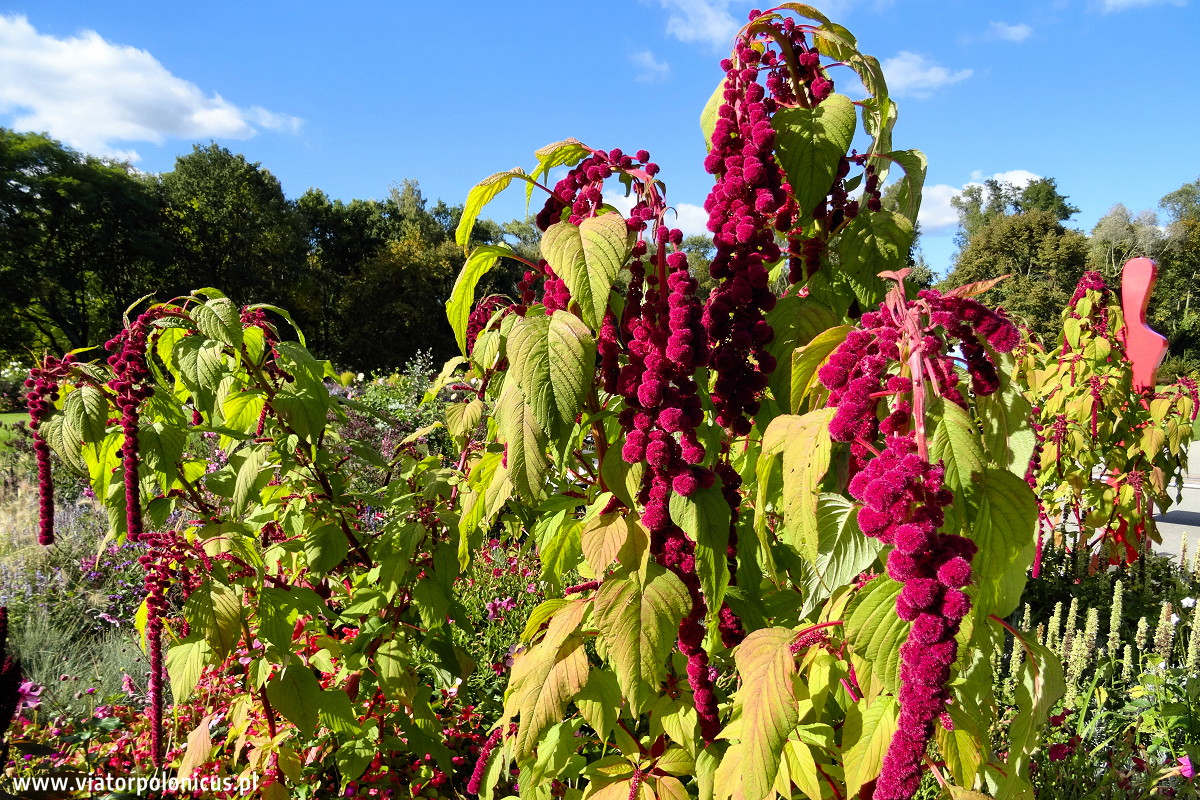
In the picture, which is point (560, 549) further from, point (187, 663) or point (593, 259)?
point (187, 663)

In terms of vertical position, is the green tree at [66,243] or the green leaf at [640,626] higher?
the green tree at [66,243]

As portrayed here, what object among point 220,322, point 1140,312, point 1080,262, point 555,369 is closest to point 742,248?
point 555,369

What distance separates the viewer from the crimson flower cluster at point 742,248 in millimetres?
1149

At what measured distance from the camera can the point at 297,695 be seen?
79.9 inches

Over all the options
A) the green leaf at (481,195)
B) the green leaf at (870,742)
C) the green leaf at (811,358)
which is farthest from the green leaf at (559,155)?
the green leaf at (870,742)

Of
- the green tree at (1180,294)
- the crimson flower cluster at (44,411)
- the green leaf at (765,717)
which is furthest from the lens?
the green tree at (1180,294)

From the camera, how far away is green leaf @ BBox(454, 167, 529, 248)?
129 centimetres

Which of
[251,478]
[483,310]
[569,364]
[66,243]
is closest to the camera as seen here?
[569,364]

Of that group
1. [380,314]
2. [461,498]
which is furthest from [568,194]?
[380,314]

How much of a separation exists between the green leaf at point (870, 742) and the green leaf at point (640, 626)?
32 centimetres

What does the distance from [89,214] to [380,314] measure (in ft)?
36.7

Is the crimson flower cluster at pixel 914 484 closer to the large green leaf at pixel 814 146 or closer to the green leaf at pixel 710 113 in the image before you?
the large green leaf at pixel 814 146

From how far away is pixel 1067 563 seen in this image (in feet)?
16.6

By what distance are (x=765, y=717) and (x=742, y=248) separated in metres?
0.78
